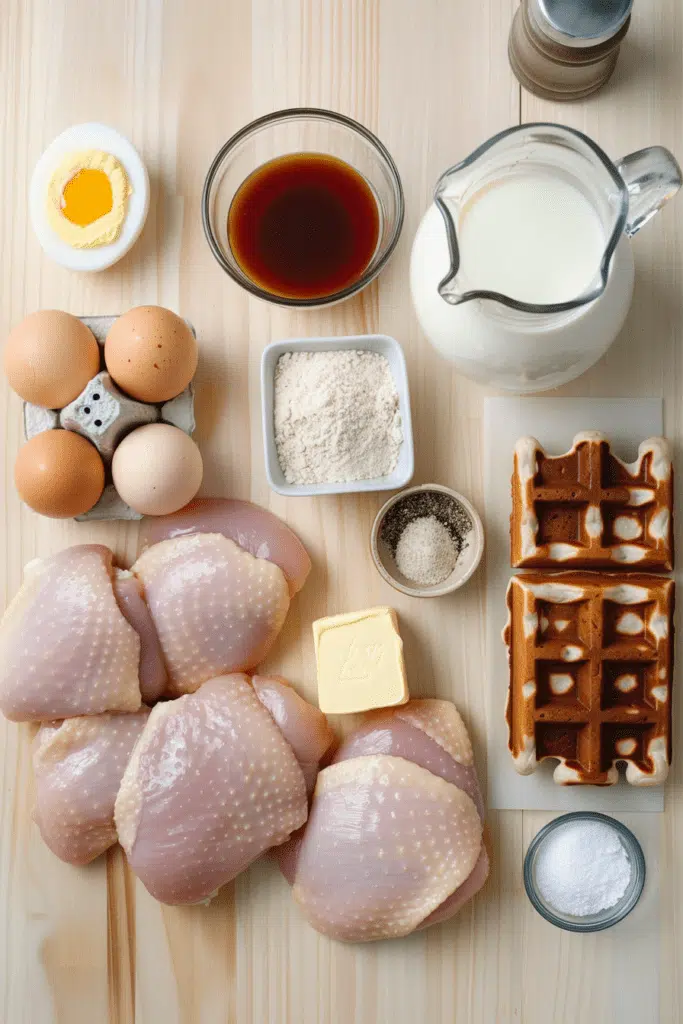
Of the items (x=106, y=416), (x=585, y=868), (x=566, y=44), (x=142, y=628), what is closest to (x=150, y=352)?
(x=106, y=416)

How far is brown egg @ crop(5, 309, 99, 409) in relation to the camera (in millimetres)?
864

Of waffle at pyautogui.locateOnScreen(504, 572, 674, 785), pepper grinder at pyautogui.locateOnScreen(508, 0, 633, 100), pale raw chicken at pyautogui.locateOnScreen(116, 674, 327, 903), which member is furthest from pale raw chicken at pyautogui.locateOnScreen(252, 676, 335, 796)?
pepper grinder at pyautogui.locateOnScreen(508, 0, 633, 100)

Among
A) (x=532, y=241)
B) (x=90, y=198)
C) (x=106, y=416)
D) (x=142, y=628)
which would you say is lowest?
(x=142, y=628)

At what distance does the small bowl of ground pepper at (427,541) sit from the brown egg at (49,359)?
0.35m

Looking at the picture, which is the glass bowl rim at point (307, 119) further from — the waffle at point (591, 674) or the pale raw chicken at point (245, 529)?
the waffle at point (591, 674)

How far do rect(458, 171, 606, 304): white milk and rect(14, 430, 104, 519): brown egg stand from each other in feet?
1.42

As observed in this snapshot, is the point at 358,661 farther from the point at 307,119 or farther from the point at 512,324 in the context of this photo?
the point at 307,119

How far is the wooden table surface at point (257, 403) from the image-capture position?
0.97 m

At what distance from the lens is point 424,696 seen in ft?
3.23

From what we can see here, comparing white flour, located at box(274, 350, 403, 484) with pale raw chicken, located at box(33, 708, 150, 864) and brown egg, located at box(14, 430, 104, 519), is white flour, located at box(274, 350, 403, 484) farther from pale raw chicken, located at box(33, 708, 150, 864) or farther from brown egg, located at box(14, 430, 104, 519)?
pale raw chicken, located at box(33, 708, 150, 864)

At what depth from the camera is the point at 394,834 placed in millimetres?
913

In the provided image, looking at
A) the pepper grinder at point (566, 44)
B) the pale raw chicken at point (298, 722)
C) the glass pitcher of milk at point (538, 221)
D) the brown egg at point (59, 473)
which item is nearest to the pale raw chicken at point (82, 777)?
the pale raw chicken at point (298, 722)

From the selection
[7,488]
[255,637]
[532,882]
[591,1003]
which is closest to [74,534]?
[7,488]

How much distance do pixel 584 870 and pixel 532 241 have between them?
0.67 metres
